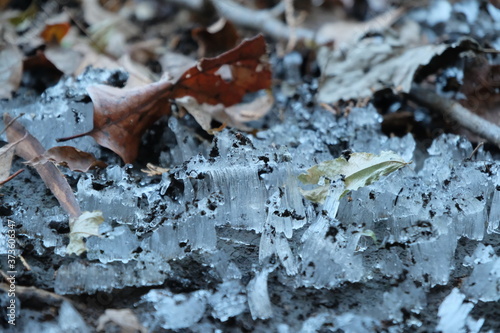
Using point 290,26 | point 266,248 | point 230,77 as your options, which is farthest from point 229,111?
point 290,26

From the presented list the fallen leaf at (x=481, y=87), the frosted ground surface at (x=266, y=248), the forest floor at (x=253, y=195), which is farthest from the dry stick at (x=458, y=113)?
the frosted ground surface at (x=266, y=248)

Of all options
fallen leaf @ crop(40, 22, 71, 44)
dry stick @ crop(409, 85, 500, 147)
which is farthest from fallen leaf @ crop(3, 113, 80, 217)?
dry stick @ crop(409, 85, 500, 147)

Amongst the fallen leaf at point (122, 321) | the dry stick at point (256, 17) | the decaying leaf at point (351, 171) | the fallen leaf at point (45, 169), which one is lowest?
the dry stick at point (256, 17)

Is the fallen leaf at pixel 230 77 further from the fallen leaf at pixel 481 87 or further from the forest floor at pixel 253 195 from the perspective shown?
the fallen leaf at pixel 481 87

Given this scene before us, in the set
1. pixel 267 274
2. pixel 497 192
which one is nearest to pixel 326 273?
pixel 267 274

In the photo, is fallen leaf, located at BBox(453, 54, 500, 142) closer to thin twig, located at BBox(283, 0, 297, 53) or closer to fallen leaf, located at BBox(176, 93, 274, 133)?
fallen leaf, located at BBox(176, 93, 274, 133)

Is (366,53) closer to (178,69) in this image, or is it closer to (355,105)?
(355,105)

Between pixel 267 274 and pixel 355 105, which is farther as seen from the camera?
pixel 355 105
